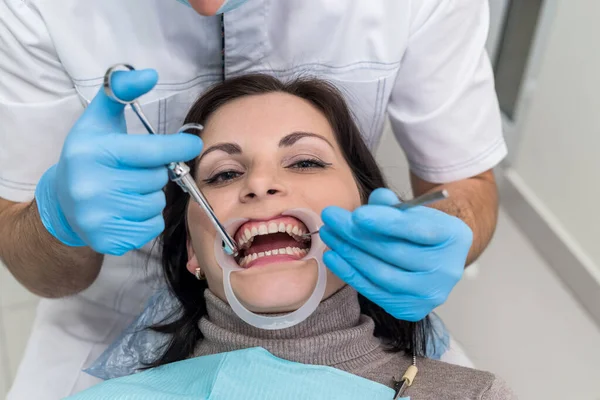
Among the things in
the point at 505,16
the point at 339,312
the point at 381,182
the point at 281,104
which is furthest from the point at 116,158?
the point at 505,16

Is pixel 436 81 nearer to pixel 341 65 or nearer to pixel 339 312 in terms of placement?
pixel 341 65

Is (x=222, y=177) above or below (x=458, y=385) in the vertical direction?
above

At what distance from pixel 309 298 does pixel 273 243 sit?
16cm

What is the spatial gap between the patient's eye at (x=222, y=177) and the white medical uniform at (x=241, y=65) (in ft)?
0.72

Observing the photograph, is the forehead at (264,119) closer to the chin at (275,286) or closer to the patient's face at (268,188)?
the patient's face at (268,188)

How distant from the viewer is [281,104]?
1.16 metres

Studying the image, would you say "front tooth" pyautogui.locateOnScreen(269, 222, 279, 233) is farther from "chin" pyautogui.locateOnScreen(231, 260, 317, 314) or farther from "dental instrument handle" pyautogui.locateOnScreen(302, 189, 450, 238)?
"dental instrument handle" pyautogui.locateOnScreen(302, 189, 450, 238)

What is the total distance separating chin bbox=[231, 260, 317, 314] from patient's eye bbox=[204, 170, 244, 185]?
0.62 feet

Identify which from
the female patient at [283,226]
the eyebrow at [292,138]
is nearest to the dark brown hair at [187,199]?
the female patient at [283,226]

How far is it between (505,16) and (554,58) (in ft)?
1.00

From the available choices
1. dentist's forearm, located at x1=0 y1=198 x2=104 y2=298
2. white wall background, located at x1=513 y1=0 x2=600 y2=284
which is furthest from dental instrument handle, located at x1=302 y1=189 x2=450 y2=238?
white wall background, located at x1=513 y1=0 x2=600 y2=284

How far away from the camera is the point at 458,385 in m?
1.07

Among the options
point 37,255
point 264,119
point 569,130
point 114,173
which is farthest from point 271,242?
point 569,130

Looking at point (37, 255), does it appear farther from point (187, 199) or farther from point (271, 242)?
point (271, 242)
